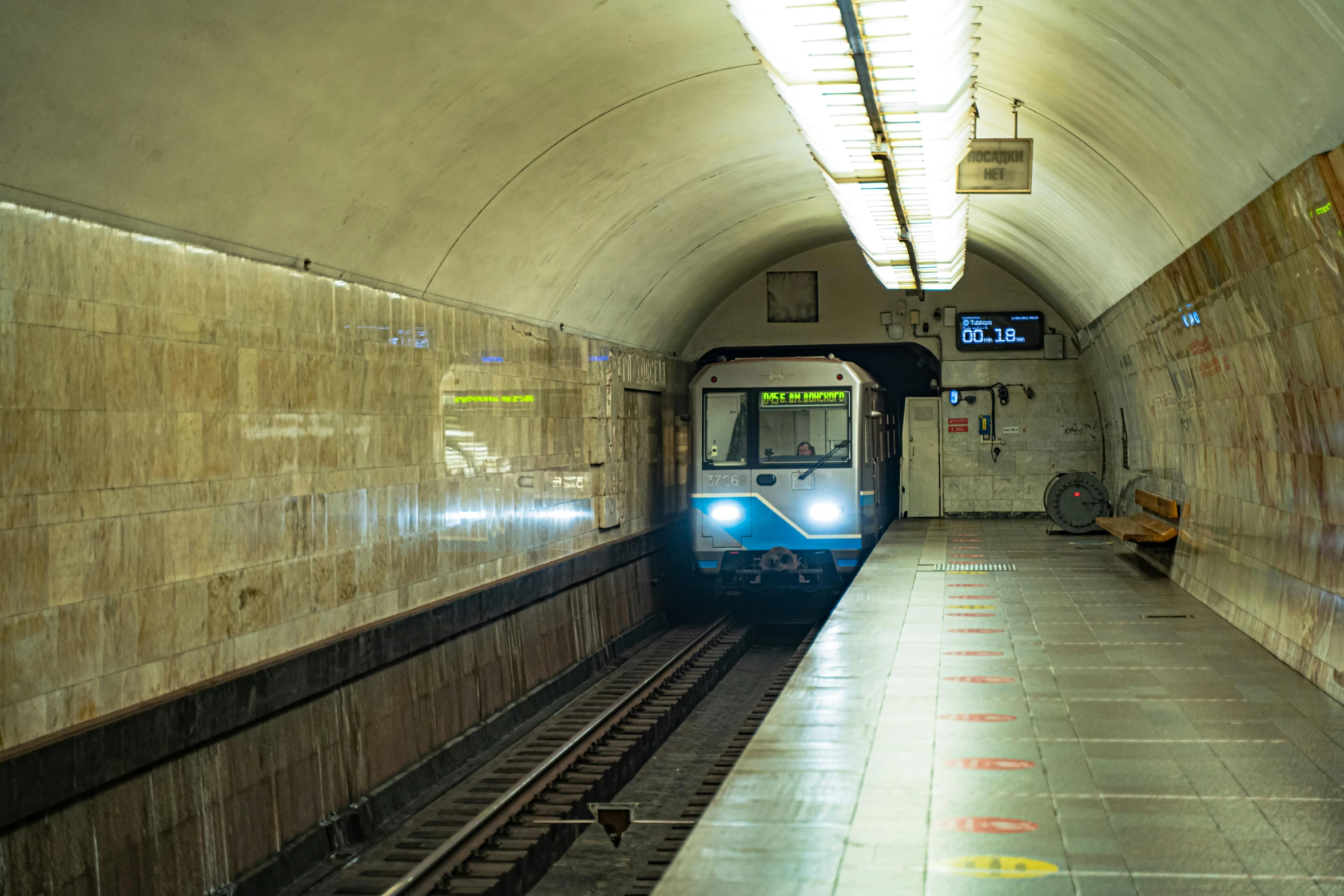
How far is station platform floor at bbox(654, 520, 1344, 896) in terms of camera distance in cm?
475

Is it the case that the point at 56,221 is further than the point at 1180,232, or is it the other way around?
the point at 1180,232

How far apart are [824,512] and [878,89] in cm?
961

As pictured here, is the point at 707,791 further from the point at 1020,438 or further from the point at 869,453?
the point at 1020,438

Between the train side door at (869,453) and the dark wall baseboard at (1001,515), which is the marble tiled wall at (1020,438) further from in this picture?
the train side door at (869,453)

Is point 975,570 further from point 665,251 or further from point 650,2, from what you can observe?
point 650,2

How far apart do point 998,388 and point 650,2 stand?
48.4ft

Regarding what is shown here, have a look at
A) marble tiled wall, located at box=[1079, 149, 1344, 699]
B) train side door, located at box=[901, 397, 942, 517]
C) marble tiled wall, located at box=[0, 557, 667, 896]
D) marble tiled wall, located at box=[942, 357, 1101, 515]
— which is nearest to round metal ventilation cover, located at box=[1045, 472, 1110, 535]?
marble tiled wall, located at box=[942, 357, 1101, 515]

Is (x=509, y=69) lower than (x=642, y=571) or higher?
higher

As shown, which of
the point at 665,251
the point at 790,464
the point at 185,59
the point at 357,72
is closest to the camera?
the point at 185,59

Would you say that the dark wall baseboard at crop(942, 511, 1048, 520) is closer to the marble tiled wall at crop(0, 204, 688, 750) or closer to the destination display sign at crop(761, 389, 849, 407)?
the destination display sign at crop(761, 389, 849, 407)

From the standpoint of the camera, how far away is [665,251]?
1416 centimetres

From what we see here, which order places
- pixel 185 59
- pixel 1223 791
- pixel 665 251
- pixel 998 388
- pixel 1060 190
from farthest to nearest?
pixel 998 388 → pixel 665 251 → pixel 1060 190 → pixel 1223 791 → pixel 185 59

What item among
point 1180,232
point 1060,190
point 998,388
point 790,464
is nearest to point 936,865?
point 1180,232

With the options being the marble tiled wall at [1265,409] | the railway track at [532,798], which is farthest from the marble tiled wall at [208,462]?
the marble tiled wall at [1265,409]
